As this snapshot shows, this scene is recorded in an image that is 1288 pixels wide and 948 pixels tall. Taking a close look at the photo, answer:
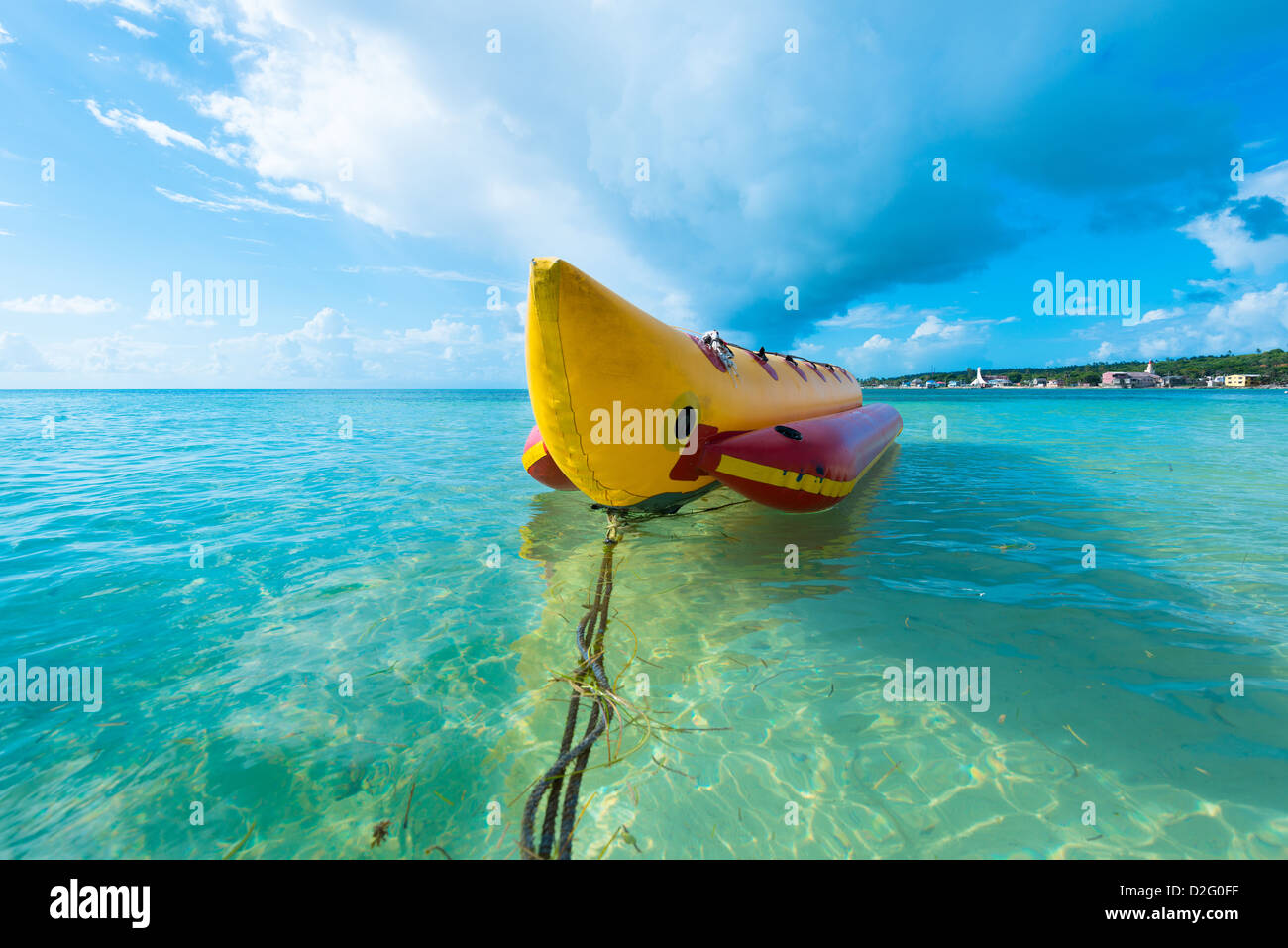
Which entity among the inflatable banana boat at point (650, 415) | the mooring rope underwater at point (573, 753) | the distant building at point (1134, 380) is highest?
the distant building at point (1134, 380)

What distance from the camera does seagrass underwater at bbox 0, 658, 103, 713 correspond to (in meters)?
3.09

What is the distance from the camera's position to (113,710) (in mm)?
2980

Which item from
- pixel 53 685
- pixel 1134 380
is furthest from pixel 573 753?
pixel 1134 380

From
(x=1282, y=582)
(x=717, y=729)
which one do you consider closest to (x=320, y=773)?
(x=717, y=729)

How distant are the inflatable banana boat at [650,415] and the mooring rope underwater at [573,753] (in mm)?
1464

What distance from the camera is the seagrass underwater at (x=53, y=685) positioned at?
3.09m

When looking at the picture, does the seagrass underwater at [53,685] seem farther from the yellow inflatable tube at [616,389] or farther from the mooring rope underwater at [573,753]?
the yellow inflatable tube at [616,389]

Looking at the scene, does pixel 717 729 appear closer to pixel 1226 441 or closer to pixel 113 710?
pixel 113 710

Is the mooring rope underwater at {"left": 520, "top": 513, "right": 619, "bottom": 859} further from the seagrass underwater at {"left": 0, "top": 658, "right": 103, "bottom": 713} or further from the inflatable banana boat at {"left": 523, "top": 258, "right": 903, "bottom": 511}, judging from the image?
the seagrass underwater at {"left": 0, "top": 658, "right": 103, "bottom": 713}

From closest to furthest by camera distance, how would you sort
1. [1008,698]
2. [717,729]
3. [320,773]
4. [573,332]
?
[320,773], [717,729], [1008,698], [573,332]

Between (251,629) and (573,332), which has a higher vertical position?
(573,332)

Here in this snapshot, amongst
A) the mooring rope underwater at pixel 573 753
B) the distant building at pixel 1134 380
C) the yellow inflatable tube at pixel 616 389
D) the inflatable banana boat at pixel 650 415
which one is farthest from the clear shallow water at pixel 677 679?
the distant building at pixel 1134 380
